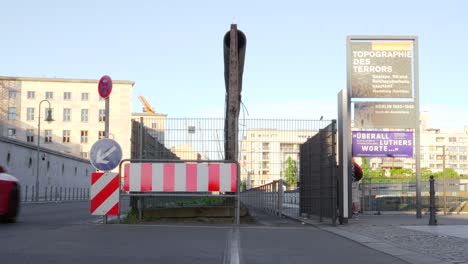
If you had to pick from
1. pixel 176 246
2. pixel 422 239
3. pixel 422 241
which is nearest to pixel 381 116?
pixel 422 239

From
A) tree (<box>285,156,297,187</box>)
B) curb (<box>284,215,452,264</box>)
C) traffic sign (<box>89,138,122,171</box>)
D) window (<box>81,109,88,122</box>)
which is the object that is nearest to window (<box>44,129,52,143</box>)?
window (<box>81,109,88,122</box>)

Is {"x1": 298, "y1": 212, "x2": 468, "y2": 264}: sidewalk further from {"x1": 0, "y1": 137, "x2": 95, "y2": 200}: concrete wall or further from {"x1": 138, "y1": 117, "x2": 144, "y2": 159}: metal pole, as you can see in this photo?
{"x1": 0, "y1": 137, "x2": 95, "y2": 200}: concrete wall

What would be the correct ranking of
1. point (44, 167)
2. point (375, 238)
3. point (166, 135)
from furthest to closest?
point (44, 167) < point (166, 135) < point (375, 238)

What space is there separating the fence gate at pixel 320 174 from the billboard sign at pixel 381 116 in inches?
87.4

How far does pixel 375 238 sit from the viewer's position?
10867mm

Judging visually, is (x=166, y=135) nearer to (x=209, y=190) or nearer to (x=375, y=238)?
(x=209, y=190)

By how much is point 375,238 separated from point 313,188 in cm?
615

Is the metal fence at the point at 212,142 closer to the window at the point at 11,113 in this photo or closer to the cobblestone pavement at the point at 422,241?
the cobblestone pavement at the point at 422,241

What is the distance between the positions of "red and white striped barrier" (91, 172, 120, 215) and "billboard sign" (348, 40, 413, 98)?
25.8 feet

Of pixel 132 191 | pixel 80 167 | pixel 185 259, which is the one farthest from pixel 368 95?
pixel 80 167

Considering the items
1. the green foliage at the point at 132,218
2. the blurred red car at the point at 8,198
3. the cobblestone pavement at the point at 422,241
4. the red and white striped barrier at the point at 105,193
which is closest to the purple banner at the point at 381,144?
the cobblestone pavement at the point at 422,241

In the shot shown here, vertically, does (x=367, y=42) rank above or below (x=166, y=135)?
above

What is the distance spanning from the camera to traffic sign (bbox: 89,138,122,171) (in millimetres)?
13766

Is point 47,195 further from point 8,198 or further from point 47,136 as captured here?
point 8,198
